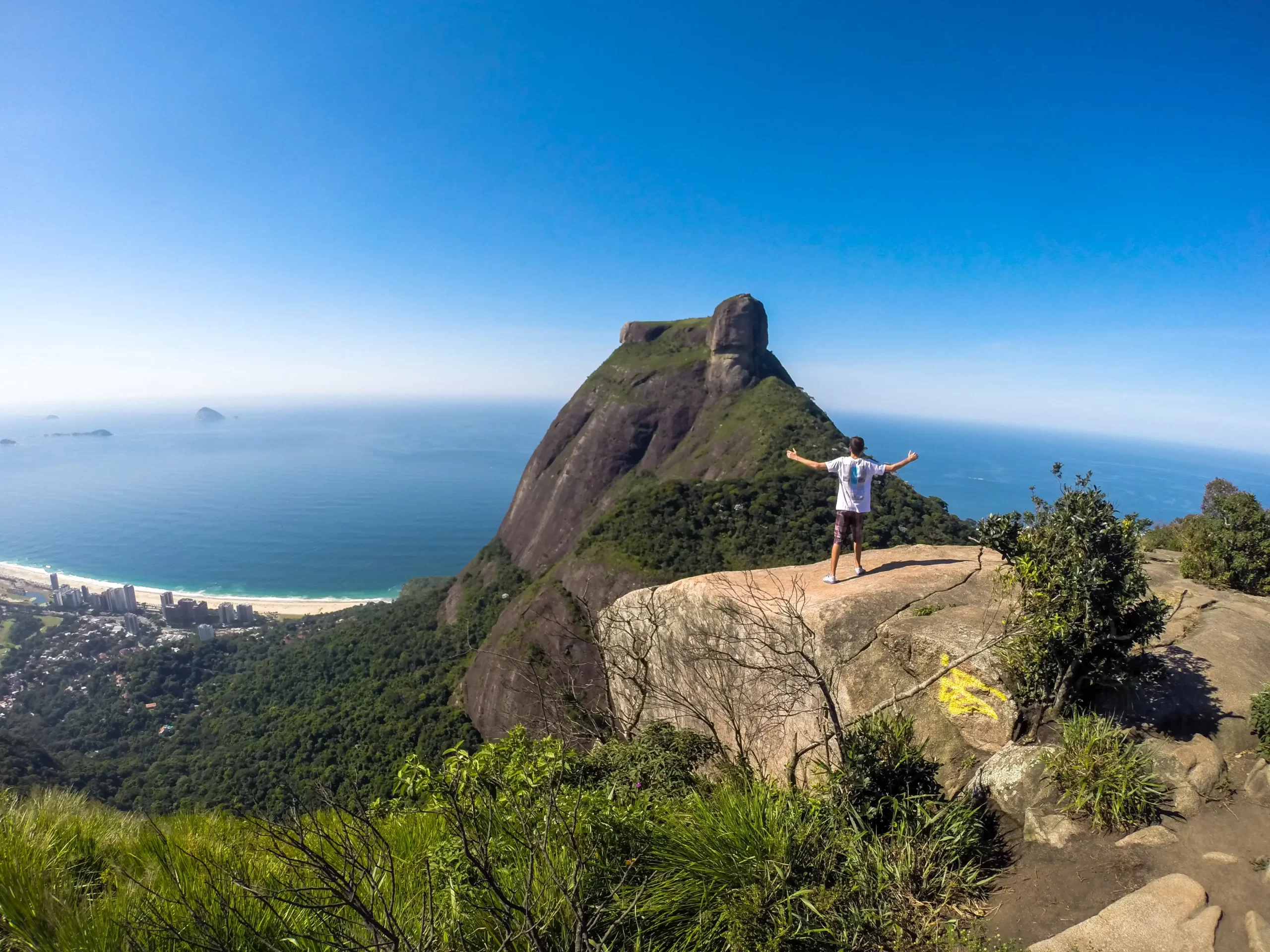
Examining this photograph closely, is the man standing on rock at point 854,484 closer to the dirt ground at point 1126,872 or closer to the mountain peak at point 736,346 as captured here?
the dirt ground at point 1126,872

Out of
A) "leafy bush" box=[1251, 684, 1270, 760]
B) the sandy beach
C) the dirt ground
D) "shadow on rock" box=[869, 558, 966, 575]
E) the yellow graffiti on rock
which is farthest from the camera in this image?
the sandy beach

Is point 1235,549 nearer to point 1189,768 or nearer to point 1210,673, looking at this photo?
point 1210,673

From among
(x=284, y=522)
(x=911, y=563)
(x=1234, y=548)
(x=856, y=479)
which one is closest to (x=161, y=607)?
(x=284, y=522)

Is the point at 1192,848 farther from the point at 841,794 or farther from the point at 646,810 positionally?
the point at 646,810

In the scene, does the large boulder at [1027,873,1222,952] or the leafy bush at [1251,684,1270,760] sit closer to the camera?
the large boulder at [1027,873,1222,952]

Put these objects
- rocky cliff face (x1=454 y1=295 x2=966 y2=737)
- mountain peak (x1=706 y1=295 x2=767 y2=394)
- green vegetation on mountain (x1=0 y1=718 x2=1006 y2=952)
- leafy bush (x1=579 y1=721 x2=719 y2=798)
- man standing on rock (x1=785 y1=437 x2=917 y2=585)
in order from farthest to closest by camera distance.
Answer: mountain peak (x1=706 y1=295 x2=767 y2=394)
rocky cliff face (x1=454 y1=295 x2=966 y2=737)
man standing on rock (x1=785 y1=437 x2=917 y2=585)
leafy bush (x1=579 y1=721 x2=719 y2=798)
green vegetation on mountain (x1=0 y1=718 x2=1006 y2=952)

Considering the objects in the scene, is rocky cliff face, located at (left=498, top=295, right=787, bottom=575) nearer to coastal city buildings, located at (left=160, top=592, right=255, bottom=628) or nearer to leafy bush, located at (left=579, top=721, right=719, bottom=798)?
coastal city buildings, located at (left=160, top=592, right=255, bottom=628)

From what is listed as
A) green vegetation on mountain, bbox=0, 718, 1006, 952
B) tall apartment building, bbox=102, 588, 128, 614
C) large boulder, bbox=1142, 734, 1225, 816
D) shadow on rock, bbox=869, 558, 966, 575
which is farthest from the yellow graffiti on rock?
tall apartment building, bbox=102, 588, 128, 614
